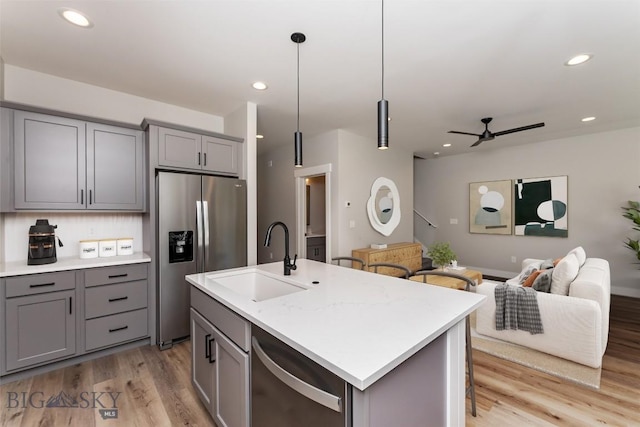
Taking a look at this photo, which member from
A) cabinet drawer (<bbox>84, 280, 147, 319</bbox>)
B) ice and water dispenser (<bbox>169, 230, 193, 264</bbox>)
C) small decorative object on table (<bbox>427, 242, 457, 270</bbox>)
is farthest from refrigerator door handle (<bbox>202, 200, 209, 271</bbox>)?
small decorative object on table (<bbox>427, 242, 457, 270</bbox>)

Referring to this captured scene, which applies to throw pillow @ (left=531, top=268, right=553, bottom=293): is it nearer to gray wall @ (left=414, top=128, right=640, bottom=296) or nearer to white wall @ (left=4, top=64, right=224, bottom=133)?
gray wall @ (left=414, top=128, right=640, bottom=296)

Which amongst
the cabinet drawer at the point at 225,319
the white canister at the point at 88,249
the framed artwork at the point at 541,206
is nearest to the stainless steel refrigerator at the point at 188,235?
the white canister at the point at 88,249

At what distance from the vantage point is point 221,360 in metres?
1.50

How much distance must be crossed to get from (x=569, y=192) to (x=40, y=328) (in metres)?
7.27

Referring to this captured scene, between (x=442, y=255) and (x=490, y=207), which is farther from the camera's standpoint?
(x=490, y=207)

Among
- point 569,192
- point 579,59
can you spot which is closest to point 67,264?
point 579,59

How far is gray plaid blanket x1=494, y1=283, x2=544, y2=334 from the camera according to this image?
2.43m

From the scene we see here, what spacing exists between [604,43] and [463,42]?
111 centimetres

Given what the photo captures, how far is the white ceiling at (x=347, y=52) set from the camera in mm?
1772

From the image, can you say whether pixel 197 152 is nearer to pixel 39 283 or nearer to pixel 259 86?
pixel 259 86

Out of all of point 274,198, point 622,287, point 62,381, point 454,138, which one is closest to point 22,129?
point 62,381

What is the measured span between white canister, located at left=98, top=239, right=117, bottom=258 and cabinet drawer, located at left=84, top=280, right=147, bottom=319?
1.24 ft

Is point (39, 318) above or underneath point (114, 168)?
underneath

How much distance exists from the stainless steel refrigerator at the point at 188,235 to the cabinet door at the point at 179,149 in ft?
0.73
